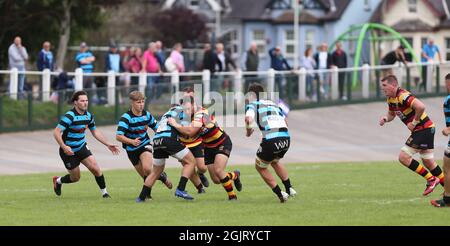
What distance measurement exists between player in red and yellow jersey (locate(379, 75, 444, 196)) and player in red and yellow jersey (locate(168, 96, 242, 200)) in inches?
96.0

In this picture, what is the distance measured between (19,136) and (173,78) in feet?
17.6

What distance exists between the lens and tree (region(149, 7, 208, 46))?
209ft

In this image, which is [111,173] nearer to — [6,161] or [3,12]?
[6,161]

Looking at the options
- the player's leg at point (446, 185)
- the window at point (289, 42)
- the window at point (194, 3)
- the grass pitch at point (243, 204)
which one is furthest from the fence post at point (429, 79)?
the window at point (194, 3)

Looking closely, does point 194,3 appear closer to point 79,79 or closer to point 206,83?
point 206,83

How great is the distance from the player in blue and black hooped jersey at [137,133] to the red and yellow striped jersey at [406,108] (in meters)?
3.58

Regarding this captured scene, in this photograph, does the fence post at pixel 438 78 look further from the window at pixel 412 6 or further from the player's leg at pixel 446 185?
the window at pixel 412 6

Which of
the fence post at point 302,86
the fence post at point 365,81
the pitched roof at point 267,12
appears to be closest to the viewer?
the fence post at point 302,86

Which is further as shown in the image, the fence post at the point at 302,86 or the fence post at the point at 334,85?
the fence post at the point at 334,85

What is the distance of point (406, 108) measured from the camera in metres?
16.9

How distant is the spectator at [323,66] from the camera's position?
3575 centimetres

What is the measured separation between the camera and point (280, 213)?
1502 cm
